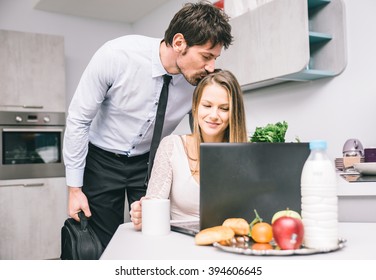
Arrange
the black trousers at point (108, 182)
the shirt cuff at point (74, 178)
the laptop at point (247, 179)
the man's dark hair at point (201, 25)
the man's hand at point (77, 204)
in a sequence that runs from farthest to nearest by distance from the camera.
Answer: the black trousers at point (108, 182), the shirt cuff at point (74, 178), the man's hand at point (77, 204), the man's dark hair at point (201, 25), the laptop at point (247, 179)

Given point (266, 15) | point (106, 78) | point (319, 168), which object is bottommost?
point (319, 168)

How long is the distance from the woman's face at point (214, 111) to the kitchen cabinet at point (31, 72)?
2.54 metres

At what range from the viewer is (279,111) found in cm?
256

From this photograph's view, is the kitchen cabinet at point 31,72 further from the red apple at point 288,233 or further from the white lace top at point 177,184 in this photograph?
the red apple at point 288,233

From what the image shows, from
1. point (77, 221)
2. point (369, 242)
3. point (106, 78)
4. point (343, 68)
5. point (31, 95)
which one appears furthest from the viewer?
point (31, 95)

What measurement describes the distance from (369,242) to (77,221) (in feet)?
3.40

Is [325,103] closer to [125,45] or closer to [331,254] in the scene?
[125,45]

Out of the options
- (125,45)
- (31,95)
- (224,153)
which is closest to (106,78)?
(125,45)

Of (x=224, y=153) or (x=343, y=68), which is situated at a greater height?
(x=343, y=68)

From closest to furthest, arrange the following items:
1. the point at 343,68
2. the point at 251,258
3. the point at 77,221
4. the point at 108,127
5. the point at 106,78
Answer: the point at 251,258, the point at 77,221, the point at 106,78, the point at 108,127, the point at 343,68

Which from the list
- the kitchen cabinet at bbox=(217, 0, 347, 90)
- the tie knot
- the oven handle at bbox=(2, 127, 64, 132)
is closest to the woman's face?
the tie knot

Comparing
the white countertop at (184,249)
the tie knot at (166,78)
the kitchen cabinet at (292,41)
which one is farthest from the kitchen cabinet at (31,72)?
the white countertop at (184,249)

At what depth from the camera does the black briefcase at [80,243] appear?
1.45 meters

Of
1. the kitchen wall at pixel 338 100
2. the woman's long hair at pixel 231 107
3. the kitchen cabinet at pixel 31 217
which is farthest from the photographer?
the kitchen cabinet at pixel 31 217
